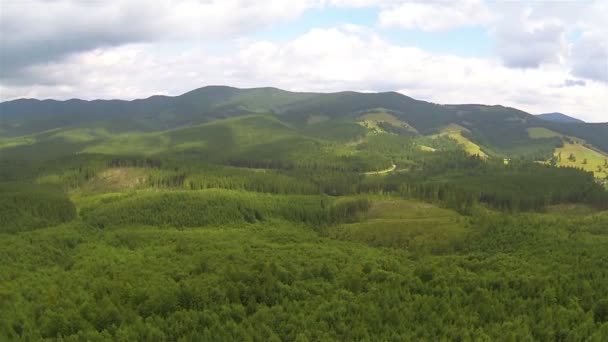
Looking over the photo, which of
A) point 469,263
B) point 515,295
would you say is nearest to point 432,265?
point 469,263

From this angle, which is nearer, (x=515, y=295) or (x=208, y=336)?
(x=208, y=336)

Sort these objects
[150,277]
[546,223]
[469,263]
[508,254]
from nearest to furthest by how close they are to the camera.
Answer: [150,277]
[469,263]
[508,254]
[546,223]

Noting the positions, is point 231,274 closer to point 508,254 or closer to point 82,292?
point 82,292

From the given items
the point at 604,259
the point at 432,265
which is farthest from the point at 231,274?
the point at 604,259

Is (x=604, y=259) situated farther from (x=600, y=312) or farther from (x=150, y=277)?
(x=150, y=277)

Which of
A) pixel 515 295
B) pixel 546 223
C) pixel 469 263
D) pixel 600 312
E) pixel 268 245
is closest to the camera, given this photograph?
pixel 600 312

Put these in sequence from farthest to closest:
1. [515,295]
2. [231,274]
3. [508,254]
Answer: [508,254]
[231,274]
[515,295]

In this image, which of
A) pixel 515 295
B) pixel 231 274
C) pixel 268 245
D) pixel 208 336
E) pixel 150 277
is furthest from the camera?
pixel 268 245

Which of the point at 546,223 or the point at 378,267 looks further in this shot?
the point at 546,223
